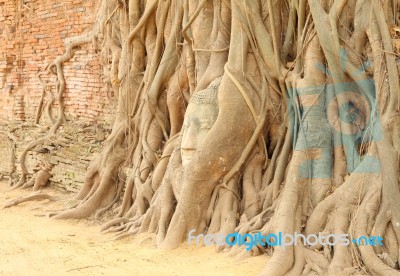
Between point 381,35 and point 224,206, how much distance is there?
2234mm

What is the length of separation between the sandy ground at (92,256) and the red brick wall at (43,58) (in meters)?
2.80

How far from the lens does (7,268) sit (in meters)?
5.89

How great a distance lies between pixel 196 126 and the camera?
255 inches

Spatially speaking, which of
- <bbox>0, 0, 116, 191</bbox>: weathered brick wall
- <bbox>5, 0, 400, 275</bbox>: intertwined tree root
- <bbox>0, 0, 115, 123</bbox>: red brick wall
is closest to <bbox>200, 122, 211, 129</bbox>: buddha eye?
<bbox>5, 0, 400, 275</bbox>: intertwined tree root

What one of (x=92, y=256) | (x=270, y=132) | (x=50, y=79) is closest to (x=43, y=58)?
(x=50, y=79)

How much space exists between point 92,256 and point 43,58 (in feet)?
19.7

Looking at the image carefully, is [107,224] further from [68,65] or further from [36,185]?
[68,65]

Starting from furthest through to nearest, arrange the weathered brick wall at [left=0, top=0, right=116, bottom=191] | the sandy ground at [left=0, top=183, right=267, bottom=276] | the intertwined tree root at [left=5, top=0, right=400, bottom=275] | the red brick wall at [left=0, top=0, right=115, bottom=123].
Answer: the red brick wall at [left=0, top=0, right=115, bottom=123] < the weathered brick wall at [left=0, top=0, right=116, bottom=191] < the sandy ground at [left=0, top=183, right=267, bottom=276] < the intertwined tree root at [left=5, top=0, right=400, bottom=275]

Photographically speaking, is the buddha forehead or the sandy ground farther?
the buddha forehead

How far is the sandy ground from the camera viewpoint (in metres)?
5.49

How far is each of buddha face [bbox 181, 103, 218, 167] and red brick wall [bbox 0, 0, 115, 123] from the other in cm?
334

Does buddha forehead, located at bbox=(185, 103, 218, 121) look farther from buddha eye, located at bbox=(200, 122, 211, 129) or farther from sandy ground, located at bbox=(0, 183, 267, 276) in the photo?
sandy ground, located at bbox=(0, 183, 267, 276)

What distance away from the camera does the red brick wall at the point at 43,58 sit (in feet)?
33.1

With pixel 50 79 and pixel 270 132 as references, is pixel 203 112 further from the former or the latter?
pixel 50 79
